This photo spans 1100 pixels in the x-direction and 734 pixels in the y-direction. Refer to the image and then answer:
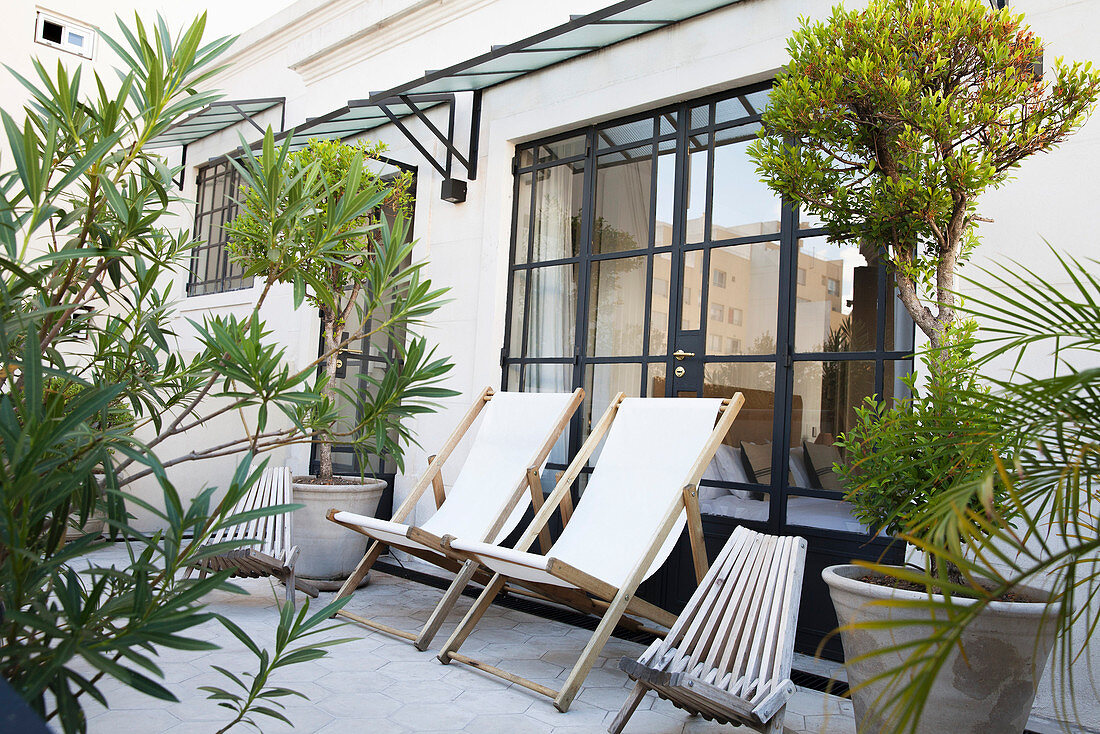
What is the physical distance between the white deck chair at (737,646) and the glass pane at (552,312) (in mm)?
2119

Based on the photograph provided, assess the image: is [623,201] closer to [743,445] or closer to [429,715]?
[743,445]

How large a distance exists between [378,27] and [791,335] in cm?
430

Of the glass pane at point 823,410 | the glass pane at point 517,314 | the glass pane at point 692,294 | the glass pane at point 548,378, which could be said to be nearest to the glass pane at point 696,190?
the glass pane at point 692,294

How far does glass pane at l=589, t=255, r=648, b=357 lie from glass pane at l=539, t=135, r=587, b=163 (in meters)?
0.75

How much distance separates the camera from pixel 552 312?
4883mm

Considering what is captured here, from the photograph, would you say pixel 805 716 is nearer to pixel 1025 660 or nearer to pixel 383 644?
pixel 1025 660

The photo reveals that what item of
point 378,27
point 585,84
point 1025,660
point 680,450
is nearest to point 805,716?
point 1025,660

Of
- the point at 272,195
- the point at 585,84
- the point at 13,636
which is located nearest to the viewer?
the point at 13,636

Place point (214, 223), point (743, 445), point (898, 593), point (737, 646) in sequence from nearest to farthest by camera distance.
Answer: point (898, 593), point (737, 646), point (743, 445), point (214, 223)

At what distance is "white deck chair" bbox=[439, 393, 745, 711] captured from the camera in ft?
9.28

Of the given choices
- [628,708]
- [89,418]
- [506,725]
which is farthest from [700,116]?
[89,418]

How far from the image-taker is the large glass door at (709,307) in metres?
3.67

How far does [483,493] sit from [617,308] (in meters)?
1.35

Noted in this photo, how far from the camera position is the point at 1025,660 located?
2129 mm
